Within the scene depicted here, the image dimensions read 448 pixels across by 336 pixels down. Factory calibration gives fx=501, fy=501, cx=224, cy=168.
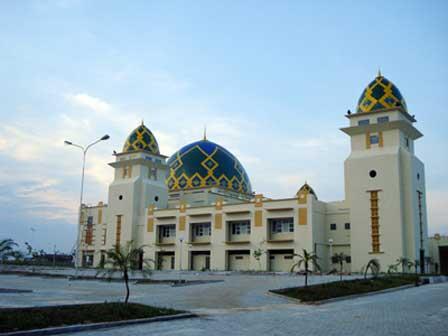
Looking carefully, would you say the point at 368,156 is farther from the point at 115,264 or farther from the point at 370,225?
the point at 115,264

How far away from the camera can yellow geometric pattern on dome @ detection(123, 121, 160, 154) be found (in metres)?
51.0

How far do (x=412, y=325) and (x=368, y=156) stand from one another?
91.6ft

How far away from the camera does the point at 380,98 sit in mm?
38469

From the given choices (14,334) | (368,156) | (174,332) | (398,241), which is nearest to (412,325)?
(174,332)

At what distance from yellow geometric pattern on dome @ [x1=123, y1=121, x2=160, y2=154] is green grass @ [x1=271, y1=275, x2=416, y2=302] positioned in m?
31.7

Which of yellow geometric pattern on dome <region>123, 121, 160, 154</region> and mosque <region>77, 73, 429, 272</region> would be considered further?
yellow geometric pattern on dome <region>123, 121, 160, 154</region>

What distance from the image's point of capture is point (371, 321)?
38.5 ft

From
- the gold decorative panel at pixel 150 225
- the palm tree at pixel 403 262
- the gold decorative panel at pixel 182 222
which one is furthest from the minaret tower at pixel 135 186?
the palm tree at pixel 403 262

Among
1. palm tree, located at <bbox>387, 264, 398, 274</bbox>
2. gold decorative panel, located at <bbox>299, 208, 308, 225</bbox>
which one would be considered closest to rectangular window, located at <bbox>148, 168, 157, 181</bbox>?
gold decorative panel, located at <bbox>299, 208, 308, 225</bbox>

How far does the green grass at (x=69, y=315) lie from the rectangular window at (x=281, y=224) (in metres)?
29.7

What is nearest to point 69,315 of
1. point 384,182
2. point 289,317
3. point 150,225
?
point 289,317

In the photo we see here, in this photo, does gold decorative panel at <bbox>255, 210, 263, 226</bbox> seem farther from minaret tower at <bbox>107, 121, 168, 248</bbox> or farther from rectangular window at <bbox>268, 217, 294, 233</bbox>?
minaret tower at <bbox>107, 121, 168, 248</bbox>

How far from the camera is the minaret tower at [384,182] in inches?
1406

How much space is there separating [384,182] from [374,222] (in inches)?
119
